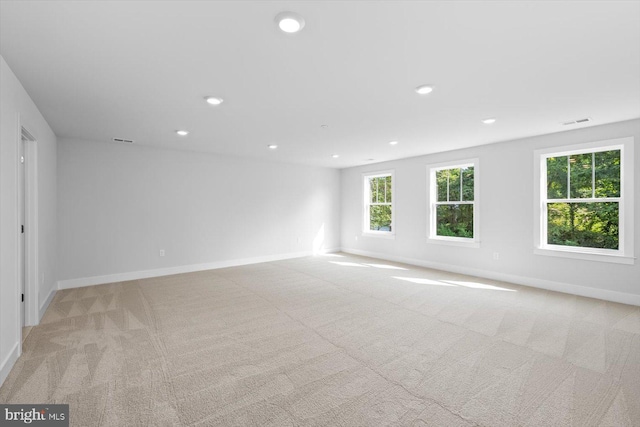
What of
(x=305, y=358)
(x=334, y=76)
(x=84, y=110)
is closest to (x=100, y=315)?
(x=84, y=110)

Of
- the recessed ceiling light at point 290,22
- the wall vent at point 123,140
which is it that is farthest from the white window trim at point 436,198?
the wall vent at point 123,140

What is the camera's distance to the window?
284 inches

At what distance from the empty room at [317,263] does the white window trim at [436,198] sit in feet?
0.17

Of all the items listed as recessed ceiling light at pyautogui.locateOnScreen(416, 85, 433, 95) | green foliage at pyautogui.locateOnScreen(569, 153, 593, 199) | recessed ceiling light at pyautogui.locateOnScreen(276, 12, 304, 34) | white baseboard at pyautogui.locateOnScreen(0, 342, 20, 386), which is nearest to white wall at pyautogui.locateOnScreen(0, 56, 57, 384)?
white baseboard at pyautogui.locateOnScreen(0, 342, 20, 386)

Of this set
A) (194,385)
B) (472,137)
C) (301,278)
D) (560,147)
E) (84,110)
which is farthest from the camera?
(301,278)

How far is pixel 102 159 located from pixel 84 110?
73.5 inches

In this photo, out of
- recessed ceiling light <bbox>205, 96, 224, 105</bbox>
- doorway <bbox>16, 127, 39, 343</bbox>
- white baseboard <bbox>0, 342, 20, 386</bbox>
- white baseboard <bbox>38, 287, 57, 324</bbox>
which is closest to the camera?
white baseboard <bbox>0, 342, 20, 386</bbox>

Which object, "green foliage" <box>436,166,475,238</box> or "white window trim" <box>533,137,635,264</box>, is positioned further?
"green foliage" <box>436,166,475,238</box>

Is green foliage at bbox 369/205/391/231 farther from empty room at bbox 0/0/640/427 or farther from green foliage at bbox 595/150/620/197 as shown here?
green foliage at bbox 595/150/620/197

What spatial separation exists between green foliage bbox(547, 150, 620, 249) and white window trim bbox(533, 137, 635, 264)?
0.34 feet

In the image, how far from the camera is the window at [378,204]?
23.7 feet

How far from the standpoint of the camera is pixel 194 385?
2104mm

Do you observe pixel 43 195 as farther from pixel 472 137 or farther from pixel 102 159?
pixel 472 137

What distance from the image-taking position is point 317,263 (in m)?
6.62
